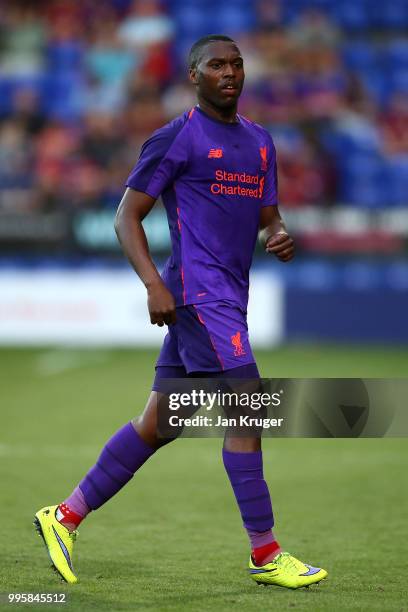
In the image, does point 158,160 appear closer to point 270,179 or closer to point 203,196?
point 203,196

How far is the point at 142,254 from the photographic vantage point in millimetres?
4430

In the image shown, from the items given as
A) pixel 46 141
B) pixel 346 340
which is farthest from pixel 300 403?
pixel 46 141

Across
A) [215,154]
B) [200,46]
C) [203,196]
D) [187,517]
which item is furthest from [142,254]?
[187,517]

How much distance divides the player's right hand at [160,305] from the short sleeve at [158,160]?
0.34 m

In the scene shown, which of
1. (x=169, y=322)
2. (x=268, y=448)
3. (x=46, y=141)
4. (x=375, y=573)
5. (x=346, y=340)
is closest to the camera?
(x=169, y=322)

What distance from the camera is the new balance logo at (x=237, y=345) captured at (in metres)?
4.43

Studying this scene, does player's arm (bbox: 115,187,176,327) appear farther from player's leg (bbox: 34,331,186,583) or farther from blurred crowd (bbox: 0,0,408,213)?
blurred crowd (bbox: 0,0,408,213)

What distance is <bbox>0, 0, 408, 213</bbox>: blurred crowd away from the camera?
1512cm

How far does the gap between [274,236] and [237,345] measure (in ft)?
1.58

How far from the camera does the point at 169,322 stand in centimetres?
441

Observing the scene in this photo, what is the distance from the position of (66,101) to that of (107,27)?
1.19 m

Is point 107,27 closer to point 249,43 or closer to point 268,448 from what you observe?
point 249,43

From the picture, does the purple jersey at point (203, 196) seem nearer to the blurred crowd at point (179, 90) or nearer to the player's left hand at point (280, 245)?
the player's left hand at point (280, 245)


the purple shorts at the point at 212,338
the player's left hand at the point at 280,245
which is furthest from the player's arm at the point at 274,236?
the purple shorts at the point at 212,338
